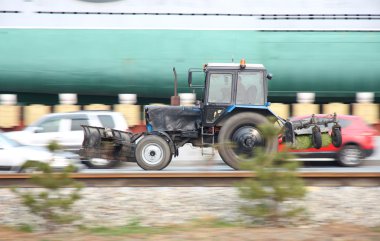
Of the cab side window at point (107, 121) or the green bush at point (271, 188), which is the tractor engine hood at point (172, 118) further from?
the green bush at point (271, 188)

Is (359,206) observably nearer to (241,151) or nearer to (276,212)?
(276,212)

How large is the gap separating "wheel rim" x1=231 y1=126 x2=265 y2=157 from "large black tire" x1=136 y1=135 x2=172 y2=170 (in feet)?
4.73

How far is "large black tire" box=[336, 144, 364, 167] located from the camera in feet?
51.0

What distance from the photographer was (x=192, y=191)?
10.2 meters

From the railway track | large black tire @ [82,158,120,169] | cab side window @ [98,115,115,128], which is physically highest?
cab side window @ [98,115,115,128]

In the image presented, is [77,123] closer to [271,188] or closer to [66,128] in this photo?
[66,128]

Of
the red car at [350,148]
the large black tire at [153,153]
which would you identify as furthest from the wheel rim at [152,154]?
the red car at [350,148]

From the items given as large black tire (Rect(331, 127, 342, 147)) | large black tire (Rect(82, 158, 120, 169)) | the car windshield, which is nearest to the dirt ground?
large black tire (Rect(331, 127, 342, 147))

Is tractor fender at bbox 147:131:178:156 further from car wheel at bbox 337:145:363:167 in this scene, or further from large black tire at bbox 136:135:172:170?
car wheel at bbox 337:145:363:167

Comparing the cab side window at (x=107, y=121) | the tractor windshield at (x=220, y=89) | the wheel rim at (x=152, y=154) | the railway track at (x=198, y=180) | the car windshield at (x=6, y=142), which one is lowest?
the railway track at (x=198, y=180)

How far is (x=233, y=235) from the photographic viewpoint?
313 inches

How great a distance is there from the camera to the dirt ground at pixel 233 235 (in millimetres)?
7801

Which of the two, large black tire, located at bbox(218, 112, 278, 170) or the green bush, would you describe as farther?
large black tire, located at bbox(218, 112, 278, 170)

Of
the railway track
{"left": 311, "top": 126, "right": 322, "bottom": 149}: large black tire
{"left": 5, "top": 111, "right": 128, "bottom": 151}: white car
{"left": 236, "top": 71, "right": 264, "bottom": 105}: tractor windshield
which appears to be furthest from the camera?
{"left": 5, "top": 111, "right": 128, "bottom": 151}: white car
